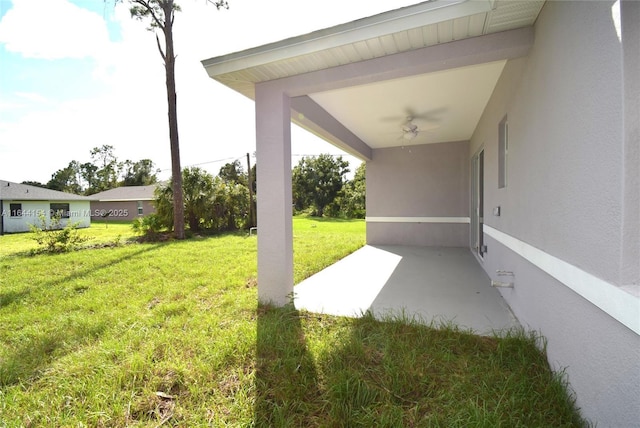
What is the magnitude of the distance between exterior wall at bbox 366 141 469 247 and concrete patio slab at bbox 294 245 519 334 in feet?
5.40

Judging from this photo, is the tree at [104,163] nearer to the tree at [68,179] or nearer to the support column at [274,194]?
the tree at [68,179]

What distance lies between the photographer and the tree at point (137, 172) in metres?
42.2

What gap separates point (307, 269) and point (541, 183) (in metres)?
3.85

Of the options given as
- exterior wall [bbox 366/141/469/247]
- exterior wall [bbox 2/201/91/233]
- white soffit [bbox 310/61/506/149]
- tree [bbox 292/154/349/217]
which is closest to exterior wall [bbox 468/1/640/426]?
white soffit [bbox 310/61/506/149]

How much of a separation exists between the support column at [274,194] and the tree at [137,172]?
4475 centimetres

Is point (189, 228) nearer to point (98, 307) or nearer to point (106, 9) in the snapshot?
point (106, 9)

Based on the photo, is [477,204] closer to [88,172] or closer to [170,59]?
[170,59]

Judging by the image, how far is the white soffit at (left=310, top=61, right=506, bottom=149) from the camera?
380 cm

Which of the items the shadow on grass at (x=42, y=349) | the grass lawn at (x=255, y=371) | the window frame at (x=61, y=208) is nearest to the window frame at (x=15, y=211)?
the window frame at (x=61, y=208)

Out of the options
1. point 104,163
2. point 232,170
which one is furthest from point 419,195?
point 104,163

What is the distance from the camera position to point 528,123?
2.58 m

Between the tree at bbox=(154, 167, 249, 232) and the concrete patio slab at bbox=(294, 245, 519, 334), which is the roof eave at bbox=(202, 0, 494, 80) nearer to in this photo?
the concrete patio slab at bbox=(294, 245, 519, 334)

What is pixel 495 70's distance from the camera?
3.59 metres

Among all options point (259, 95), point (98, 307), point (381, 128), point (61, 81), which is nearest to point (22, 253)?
point (61, 81)
